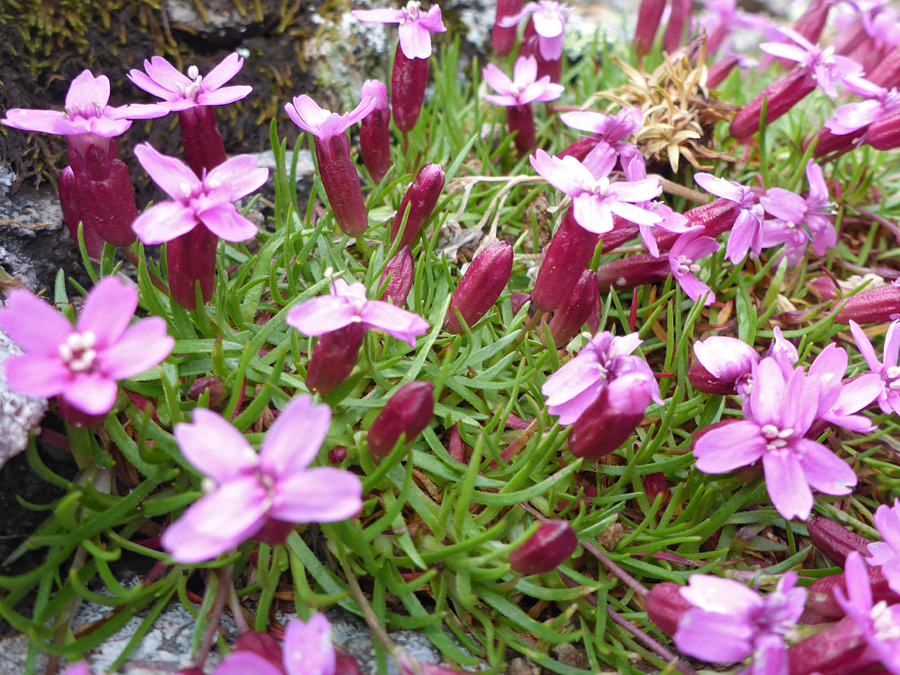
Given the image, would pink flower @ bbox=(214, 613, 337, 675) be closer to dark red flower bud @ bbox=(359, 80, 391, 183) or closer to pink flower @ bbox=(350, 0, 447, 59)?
dark red flower bud @ bbox=(359, 80, 391, 183)

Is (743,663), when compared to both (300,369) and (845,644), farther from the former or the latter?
(300,369)

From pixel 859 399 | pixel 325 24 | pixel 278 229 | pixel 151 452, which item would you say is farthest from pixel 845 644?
pixel 325 24

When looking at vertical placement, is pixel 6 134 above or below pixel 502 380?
above

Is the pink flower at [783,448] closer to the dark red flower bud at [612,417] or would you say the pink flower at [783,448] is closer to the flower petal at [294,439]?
the dark red flower bud at [612,417]

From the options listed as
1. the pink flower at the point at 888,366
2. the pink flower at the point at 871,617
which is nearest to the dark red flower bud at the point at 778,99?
the pink flower at the point at 888,366

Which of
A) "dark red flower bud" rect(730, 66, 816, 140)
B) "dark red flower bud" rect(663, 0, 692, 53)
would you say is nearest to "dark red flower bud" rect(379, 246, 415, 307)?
"dark red flower bud" rect(730, 66, 816, 140)
